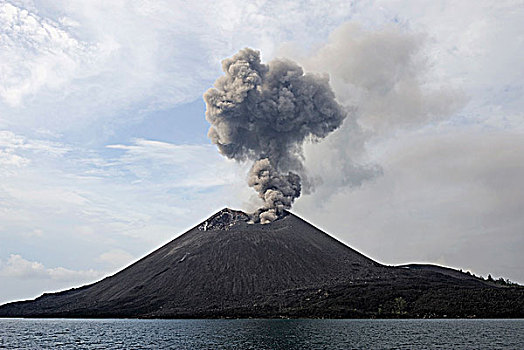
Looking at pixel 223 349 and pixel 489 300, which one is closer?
pixel 223 349

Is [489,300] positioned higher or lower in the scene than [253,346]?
higher

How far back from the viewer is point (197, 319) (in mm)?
199250

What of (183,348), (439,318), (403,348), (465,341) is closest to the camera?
(403,348)

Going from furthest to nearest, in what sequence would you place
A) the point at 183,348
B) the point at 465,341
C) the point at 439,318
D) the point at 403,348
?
the point at 439,318 → the point at 465,341 → the point at 183,348 → the point at 403,348

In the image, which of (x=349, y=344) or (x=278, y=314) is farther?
(x=278, y=314)

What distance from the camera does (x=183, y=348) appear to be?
84.4m

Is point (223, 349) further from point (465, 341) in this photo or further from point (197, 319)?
point (197, 319)

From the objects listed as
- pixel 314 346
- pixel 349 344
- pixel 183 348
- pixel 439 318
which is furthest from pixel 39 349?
pixel 439 318

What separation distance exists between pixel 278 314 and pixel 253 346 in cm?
11834

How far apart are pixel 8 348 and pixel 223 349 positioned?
39237 mm

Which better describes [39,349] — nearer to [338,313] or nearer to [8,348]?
[8,348]

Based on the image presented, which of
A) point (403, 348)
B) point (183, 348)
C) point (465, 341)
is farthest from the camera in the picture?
point (465, 341)

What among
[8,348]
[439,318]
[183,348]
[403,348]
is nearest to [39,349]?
[8,348]

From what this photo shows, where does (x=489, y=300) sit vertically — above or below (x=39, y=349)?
above
